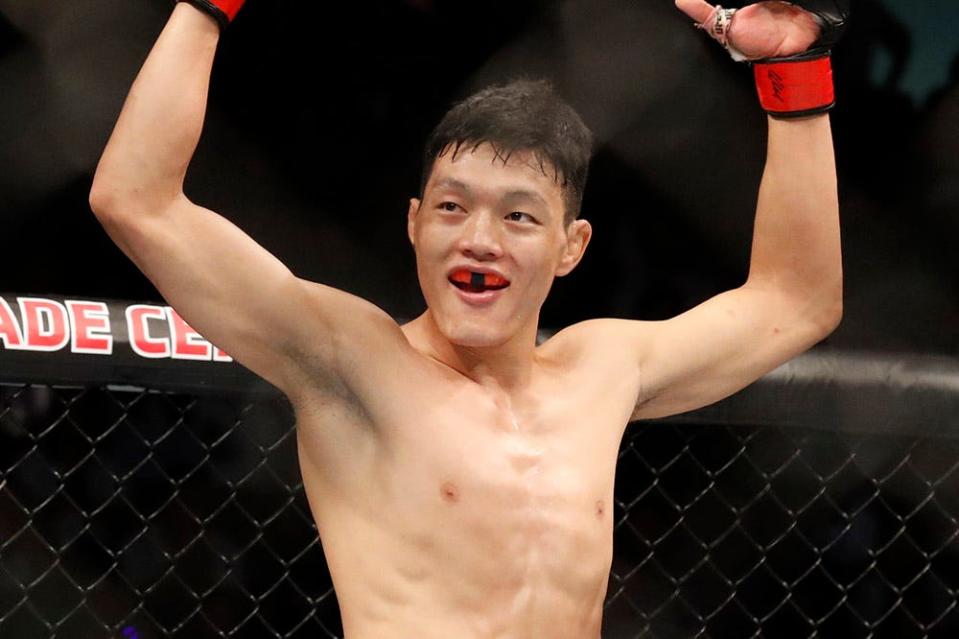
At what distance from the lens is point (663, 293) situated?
196 centimetres

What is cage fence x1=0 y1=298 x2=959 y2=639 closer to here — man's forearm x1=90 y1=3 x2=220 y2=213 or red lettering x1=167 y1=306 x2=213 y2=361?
red lettering x1=167 y1=306 x2=213 y2=361

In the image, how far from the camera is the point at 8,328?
4.55ft

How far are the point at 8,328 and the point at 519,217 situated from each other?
23.5 inches

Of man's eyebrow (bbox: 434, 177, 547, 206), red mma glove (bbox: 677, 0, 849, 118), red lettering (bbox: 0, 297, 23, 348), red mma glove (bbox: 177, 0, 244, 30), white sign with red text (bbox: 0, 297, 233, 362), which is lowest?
white sign with red text (bbox: 0, 297, 233, 362)

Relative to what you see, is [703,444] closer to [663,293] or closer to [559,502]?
[663,293]

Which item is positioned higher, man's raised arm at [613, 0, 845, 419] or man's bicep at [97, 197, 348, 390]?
man's bicep at [97, 197, 348, 390]

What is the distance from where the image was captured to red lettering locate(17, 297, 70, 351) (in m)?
1.40

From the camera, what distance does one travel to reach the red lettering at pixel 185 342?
1.45 meters

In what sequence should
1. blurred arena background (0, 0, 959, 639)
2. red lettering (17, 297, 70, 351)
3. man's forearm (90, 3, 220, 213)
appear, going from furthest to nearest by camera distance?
blurred arena background (0, 0, 959, 639) → red lettering (17, 297, 70, 351) → man's forearm (90, 3, 220, 213)

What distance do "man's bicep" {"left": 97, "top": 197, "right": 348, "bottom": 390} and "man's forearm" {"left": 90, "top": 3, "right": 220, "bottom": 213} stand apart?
0.9 inches

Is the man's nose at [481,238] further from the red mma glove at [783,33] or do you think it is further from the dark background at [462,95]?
the dark background at [462,95]

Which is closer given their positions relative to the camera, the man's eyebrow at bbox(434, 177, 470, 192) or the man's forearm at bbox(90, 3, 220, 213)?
the man's forearm at bbox(90, 3, 220, 213)

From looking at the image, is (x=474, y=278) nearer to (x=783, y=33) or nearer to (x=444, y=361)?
(x=444, y=361)

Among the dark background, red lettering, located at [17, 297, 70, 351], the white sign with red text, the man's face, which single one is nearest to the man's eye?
the man's face
